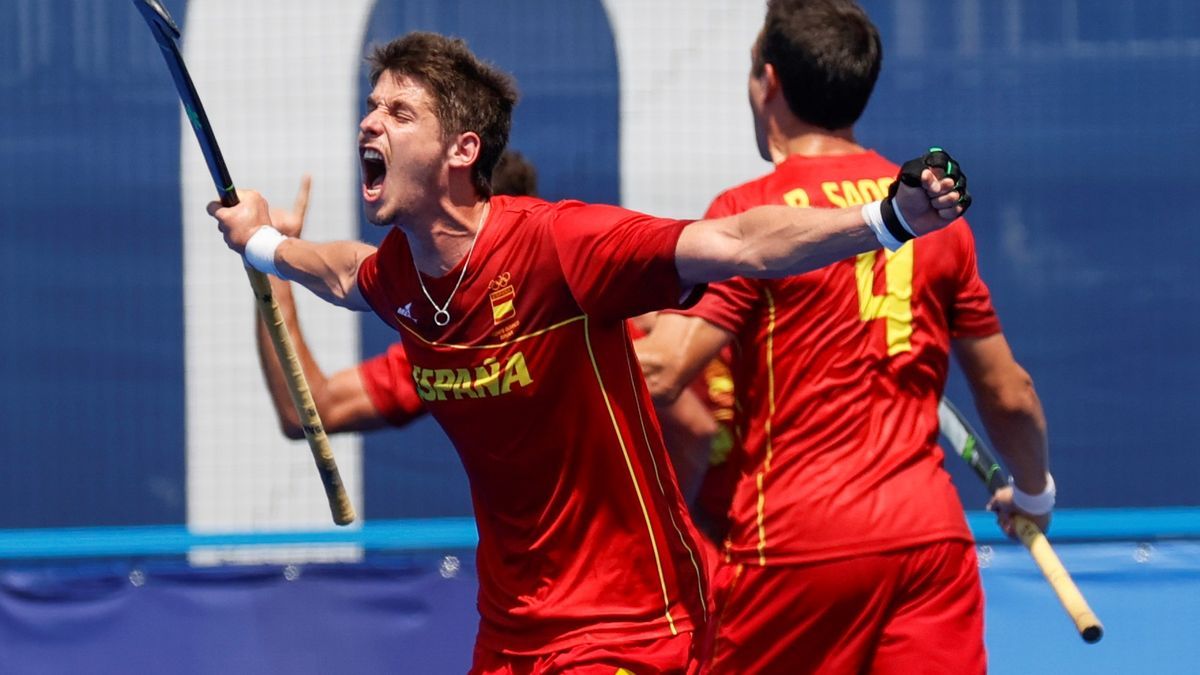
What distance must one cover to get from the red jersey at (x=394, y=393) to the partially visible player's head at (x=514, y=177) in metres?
0.49

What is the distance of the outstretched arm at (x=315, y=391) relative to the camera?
4.07 metres

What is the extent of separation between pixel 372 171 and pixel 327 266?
1.20 feet

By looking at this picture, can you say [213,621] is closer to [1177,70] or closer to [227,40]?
[227,40]

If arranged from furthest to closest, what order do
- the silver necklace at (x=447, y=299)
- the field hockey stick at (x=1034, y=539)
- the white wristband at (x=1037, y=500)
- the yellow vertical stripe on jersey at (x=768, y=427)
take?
the white wristband at (x=1037, y=500), the field hockey stick at (x=1034, y=539), the yellow vertical stripe on jersey at (x=768, y=427), the silver necklace at (x=447, y=299)

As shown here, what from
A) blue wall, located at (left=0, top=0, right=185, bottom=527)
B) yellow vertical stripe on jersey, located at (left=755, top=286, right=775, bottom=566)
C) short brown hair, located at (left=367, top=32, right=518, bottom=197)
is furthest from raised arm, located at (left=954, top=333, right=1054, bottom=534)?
blue wall, located at (left=0, top=0, right=185, bottom=527)

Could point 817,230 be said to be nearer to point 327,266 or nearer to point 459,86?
point 459,86

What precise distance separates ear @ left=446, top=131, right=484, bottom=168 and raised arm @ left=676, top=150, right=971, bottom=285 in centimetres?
60

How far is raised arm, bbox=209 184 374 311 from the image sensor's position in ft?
11.6

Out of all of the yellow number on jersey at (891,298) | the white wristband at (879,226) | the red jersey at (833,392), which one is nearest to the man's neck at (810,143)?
the red jersey at (833,392)

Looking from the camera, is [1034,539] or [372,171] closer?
[372,171]

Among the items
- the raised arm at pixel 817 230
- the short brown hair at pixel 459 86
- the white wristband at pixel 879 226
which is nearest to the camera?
the raised arm at pixel 817 230

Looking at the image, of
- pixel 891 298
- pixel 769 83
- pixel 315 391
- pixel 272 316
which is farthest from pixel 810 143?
pixel 315 391

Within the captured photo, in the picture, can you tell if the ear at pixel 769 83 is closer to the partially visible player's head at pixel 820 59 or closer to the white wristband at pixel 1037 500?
the partially visible player's head at pixel 820 59

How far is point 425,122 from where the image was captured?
3.24m
